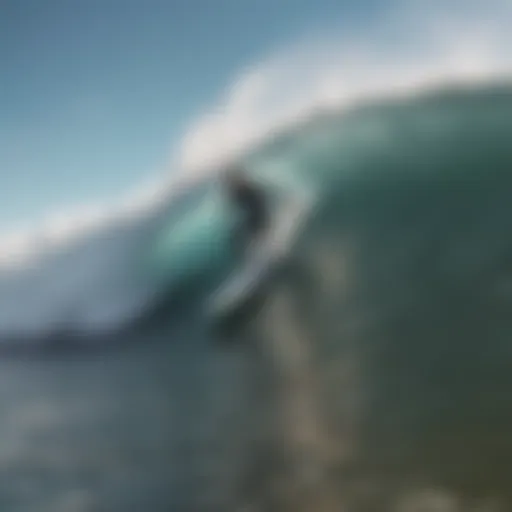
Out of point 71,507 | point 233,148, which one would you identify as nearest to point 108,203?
point 233,148

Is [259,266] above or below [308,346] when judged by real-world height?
above

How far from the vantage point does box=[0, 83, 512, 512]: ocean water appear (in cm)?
125

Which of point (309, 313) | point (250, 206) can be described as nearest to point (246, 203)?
point (250, 206)

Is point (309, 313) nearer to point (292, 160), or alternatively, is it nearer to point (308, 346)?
point (308, 346)

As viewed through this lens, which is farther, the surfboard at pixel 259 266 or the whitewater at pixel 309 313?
the surfboard at pixel 259 266

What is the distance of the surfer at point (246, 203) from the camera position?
138cm

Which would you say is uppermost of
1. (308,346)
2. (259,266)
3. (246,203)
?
(246,203)

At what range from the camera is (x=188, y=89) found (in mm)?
1460

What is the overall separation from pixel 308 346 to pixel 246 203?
0.24 meters

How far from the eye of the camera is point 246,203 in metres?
1.41

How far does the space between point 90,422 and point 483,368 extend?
1.85ft

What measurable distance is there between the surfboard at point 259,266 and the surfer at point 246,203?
→ 0.02m

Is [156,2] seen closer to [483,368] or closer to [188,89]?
[188,89]

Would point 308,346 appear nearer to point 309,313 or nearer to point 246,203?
point 309,313
